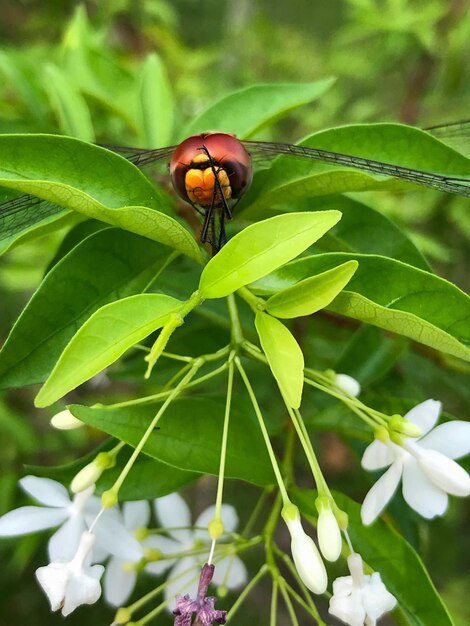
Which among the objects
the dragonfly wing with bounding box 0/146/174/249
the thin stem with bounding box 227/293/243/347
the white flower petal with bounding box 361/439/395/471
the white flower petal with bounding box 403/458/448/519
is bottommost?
the white flower petal with bounding box 403/458/448/519

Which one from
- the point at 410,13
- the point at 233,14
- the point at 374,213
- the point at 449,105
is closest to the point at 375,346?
the point at 374,213

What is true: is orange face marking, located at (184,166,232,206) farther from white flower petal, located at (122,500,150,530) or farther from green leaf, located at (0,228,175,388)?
white flower petal, located at (122,500,150,530)

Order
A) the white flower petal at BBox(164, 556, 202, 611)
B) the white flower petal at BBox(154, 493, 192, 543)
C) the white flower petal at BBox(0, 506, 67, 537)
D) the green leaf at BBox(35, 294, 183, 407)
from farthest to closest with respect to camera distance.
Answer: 1. the white flower petal at BBox(154, 493, 192, 543)
2. the white flower petal at BBox(164, 556, 202, 611)
3. the white flower petal at BBox(0, 506, 67, 537)
4. the green leaf at BBox(35, 294, 183, 407)

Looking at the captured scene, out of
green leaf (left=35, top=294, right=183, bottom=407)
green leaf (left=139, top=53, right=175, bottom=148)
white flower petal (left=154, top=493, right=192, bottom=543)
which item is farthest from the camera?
green leaf (left=139, top=53, right=175, bottom=148)

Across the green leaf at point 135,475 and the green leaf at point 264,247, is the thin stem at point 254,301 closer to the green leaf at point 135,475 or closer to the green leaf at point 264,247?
the green leaf at point 264,247

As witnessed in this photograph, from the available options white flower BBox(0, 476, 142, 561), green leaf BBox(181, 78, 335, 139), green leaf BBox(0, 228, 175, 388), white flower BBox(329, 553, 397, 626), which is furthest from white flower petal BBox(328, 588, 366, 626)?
green leaf BBox(181, 78, 335, 139)

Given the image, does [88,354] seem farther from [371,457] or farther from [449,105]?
[449,105]

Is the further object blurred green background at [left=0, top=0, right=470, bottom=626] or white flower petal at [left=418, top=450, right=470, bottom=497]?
blurred green background at [left=0, top=0, right=470, bottom=626]
